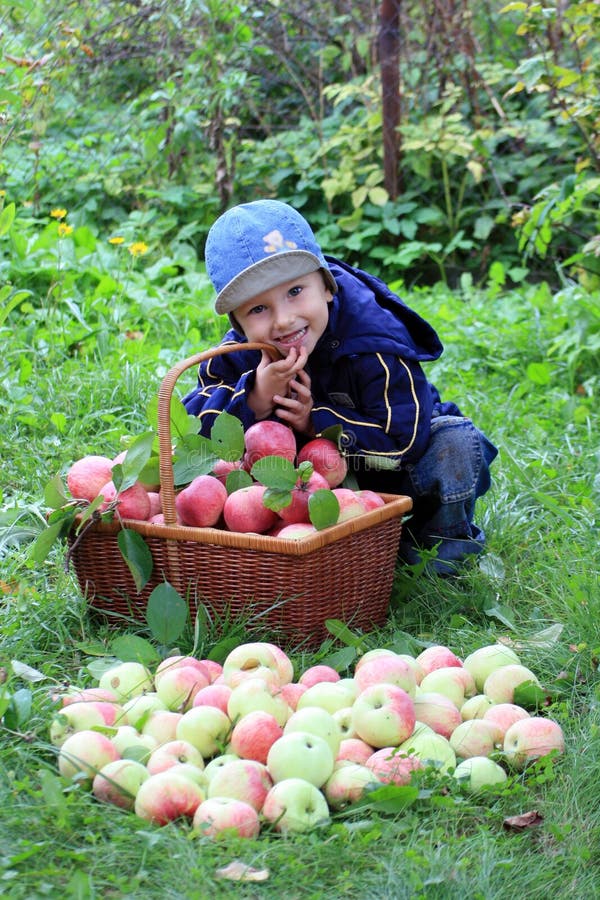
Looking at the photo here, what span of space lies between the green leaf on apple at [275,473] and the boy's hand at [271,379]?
249mm

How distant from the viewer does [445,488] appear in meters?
2.73

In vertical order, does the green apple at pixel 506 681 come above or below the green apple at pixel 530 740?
below

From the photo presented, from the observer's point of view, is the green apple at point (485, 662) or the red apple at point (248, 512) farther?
the red apple at point (248, 512)

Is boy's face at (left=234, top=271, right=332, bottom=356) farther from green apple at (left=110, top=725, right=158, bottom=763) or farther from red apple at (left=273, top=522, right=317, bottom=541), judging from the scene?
green apple at (left=110, top=725, right=158, bottom=763)

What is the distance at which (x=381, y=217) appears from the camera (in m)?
6.23

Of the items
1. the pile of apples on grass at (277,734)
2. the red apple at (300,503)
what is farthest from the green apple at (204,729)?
the red apple at (300,503)

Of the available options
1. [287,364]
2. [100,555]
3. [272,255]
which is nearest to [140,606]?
[100,555]

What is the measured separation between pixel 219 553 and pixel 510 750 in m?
0.77

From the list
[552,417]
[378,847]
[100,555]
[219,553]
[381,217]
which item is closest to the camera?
[378,847]

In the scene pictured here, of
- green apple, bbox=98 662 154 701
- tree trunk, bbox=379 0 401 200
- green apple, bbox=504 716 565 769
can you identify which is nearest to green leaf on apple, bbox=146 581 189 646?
green apple, bbox=98 662 154 701

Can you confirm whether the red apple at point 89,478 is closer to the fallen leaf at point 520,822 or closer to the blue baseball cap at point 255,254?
the blue baseball cap at point 255,254

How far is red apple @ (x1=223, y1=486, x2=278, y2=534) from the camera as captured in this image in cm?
240

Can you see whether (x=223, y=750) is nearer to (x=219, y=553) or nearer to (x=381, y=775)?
(x=381, y=775)

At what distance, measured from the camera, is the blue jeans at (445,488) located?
2723 mm
